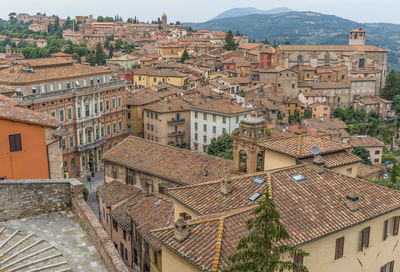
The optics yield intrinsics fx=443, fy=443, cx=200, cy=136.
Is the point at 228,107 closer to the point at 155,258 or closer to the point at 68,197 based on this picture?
the point at 155,258

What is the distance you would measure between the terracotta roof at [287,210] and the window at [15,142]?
8221 mm

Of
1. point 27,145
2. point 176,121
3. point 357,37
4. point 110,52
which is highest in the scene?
point 357,37

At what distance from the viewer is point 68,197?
53.8 ft

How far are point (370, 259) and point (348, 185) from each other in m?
3.23

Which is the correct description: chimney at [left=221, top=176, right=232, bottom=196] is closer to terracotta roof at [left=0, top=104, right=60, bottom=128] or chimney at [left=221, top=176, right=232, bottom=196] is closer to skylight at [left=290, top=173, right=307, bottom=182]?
skylight at [left=290, top=173, right=307, bottom=182]

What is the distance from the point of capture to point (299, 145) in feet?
74.4

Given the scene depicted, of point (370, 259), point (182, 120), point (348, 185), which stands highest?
point (348, 185)

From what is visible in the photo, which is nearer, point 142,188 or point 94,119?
point 142,188

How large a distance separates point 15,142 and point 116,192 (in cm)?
1641

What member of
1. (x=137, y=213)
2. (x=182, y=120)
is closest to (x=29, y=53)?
(x=182, y=120)

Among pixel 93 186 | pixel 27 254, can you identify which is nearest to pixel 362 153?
pixel 93 186

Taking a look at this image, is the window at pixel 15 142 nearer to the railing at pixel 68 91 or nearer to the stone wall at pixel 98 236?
the stone wall at pixel 98 236

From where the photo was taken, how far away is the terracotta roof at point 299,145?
22250mm

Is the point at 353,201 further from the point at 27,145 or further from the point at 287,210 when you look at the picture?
the point at 27,145
